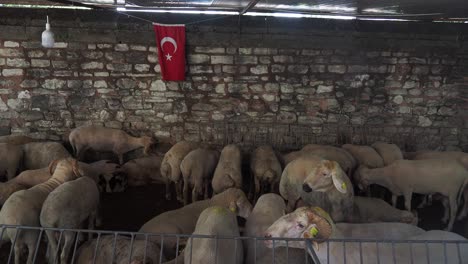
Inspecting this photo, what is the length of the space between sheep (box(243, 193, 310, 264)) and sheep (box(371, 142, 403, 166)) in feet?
10.4

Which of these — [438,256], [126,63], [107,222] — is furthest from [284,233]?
[126,63]

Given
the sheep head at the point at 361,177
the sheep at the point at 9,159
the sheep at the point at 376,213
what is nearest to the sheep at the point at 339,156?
the sheep head at the point at 361,177

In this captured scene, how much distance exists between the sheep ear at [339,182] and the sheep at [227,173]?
1869 mm

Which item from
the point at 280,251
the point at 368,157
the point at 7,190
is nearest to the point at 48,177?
the point at 7,190

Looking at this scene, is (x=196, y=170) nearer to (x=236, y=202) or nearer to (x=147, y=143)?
(x=236, y=202)

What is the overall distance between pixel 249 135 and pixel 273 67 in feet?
4.82

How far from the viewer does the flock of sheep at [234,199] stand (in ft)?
11.2

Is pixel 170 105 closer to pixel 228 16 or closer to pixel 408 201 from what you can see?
pixel 228 16

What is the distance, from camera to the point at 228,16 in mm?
7953

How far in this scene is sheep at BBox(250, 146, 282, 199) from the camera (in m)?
6.55

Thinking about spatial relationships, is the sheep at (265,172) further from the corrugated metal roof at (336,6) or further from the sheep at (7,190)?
the sheep at (7,190)

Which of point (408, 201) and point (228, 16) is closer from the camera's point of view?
point (408, 201)

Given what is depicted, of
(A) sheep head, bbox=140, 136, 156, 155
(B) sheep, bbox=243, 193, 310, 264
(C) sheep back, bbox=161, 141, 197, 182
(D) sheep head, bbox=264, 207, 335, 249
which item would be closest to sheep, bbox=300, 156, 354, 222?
(B) sheep, bbox=243, 193, 310, 264

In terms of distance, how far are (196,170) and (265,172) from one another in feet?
3.75
